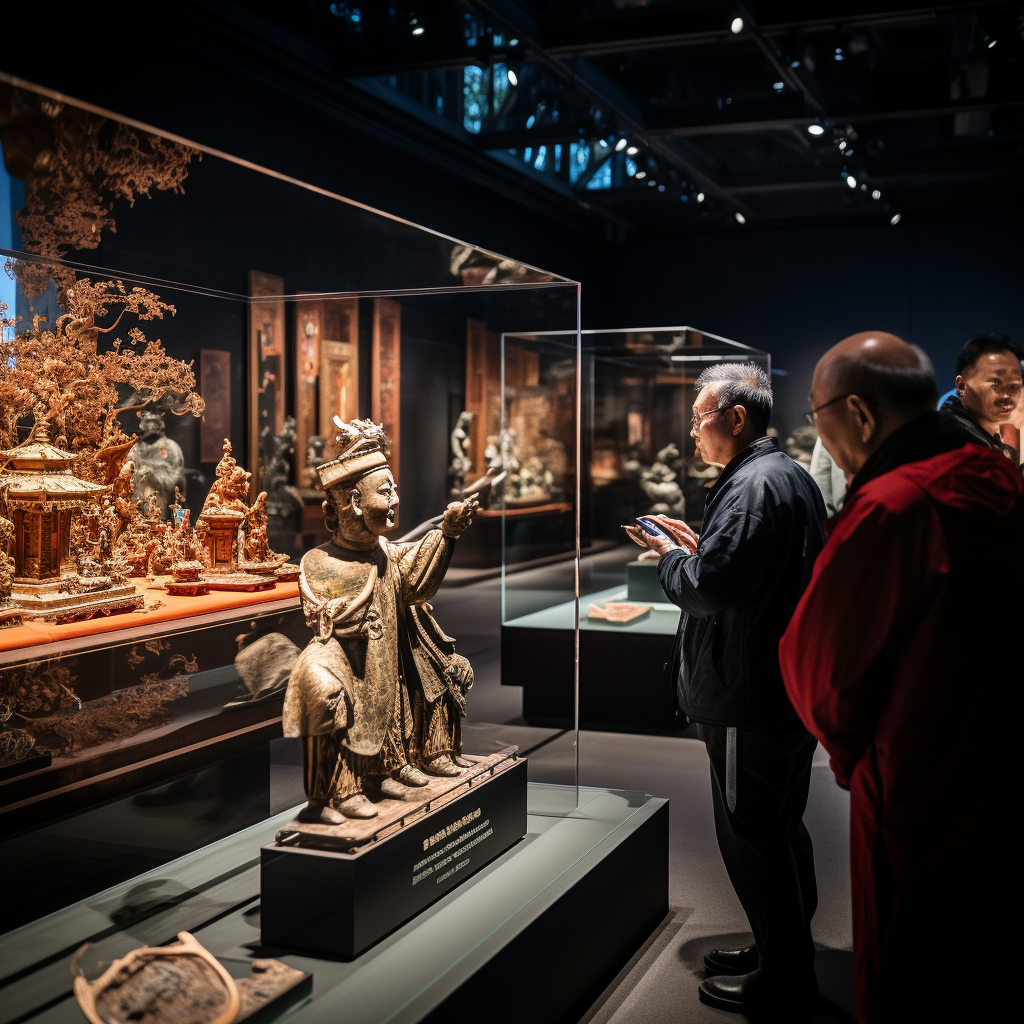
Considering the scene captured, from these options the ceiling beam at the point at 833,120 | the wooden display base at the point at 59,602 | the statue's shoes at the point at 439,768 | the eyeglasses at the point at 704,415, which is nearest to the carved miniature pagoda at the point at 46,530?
the wooden display base at the point at 59,602

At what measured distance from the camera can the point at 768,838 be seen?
117 inches

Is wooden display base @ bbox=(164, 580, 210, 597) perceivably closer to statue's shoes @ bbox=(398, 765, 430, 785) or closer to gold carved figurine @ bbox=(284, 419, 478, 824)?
gold carved figurine @ bbox=(284, 419, 478, 824)

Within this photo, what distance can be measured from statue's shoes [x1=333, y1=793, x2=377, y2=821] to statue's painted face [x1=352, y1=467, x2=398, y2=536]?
690mm

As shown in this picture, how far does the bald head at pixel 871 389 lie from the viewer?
2.01 metres

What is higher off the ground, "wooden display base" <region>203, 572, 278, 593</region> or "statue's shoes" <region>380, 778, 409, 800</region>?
"wooden display base" <region>203, 572, 278, 593</region>

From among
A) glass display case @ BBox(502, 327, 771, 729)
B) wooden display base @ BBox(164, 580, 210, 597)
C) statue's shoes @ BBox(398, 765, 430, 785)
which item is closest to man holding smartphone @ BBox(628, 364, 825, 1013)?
statue's shoes @ BBox(398, 765, 430, 785)

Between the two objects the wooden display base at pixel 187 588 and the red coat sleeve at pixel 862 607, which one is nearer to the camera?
the red coat sleeve at pixel 862 607

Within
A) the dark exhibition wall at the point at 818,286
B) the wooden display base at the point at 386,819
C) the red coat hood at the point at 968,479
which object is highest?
the dark exhibition wall at the point at 818,286

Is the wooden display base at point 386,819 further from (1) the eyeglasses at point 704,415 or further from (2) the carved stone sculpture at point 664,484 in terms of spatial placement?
(2) the carved stone sculpture at point 664,484

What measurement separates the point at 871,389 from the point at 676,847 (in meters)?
2.83

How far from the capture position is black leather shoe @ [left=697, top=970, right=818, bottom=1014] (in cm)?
302

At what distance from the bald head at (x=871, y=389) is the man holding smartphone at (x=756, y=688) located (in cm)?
86

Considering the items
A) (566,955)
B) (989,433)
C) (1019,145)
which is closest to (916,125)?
(1019,145)

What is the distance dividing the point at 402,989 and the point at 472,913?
0.46 meters
